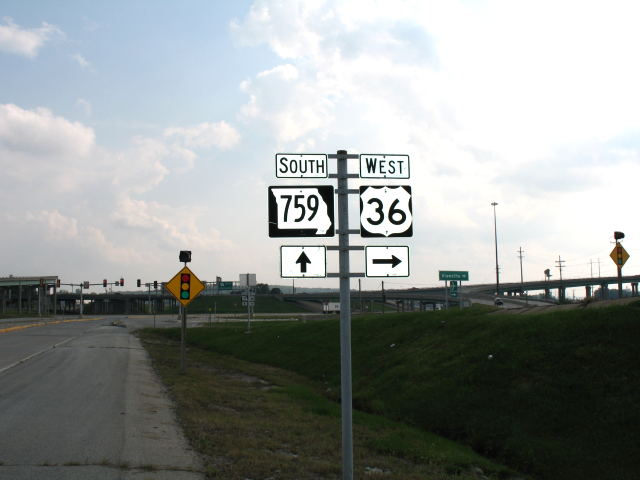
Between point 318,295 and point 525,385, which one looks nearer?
point 525,385

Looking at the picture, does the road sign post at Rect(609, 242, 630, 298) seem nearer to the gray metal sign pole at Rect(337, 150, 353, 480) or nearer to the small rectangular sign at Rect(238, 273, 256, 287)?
the gray metal sign pole at Rect(337, 150, 353, 480)

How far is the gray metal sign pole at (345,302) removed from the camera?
22.3ft

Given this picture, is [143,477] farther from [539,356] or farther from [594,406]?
[539,356]

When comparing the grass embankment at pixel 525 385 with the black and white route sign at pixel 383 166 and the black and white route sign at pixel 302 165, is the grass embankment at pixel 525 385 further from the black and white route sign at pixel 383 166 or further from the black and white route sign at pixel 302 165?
the black and white route sign at pixel 302 165

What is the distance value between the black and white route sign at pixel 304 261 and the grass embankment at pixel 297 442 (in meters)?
3.01

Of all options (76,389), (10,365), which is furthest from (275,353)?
(76,389)

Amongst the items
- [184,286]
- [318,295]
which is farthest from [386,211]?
[318,295]

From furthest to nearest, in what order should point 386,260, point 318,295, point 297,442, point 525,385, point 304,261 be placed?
point 318,295 < point 525,385 < point 297,442 < point 386,260 < point 304,261

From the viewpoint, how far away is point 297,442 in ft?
33.4

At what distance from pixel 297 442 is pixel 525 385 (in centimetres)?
579

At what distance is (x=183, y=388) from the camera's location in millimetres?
16078

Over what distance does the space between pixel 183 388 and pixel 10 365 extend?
8188 millimetres

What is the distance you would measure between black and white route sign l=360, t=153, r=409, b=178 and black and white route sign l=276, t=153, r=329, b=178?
1.58ft

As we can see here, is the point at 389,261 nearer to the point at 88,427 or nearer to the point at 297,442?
the point at 297,442
